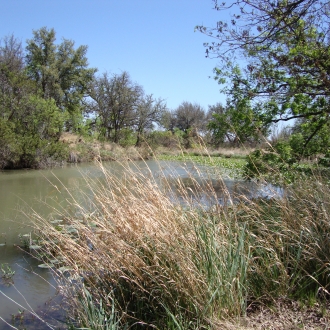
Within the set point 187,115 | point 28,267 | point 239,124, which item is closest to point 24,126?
point 239,124

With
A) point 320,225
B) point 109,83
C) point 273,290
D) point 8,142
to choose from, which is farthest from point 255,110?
point 109,83

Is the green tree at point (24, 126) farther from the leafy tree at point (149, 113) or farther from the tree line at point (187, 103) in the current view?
the leafy tree at point (149, 113)

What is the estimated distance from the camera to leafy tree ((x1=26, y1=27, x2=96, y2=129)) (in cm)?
3588

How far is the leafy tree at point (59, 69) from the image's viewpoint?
35.9 m

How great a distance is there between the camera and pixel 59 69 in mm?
37188

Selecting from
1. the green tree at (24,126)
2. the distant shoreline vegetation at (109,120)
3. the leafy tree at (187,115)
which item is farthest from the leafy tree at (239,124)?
the leafy tree at (187,115)

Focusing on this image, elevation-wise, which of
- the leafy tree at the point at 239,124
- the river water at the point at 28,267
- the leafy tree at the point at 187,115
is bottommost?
the river water at the point at 28,267

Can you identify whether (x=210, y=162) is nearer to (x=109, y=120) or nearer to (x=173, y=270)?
→ (x=173, y=270)

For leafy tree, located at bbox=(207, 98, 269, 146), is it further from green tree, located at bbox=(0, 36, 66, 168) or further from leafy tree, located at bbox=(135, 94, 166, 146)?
leafy tree, located at bbox=(135, 94, 166, 146)

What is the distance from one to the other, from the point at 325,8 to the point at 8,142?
54.3 ft

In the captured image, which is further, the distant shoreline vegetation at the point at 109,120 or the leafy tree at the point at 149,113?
the leafy tree at the point at 149,113

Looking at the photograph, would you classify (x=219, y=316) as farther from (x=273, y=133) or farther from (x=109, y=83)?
(x=109, y=83)

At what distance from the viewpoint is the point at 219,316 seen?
2945mm

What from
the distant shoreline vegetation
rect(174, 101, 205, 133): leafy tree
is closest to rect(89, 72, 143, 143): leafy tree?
the distant shoreline vegetation
